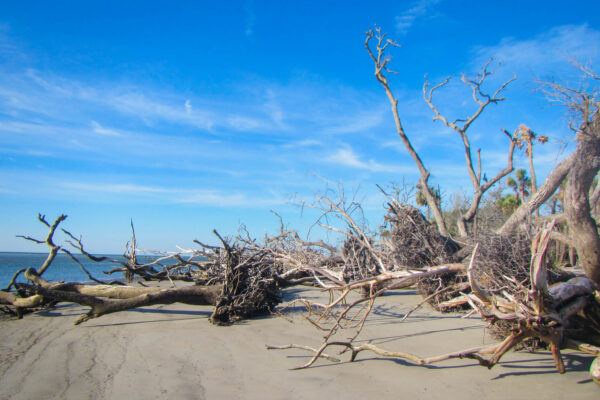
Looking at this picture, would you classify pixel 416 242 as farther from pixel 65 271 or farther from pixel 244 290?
pixel 65 271

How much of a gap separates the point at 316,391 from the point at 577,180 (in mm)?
4754

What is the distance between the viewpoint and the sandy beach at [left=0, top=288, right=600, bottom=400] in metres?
3.36

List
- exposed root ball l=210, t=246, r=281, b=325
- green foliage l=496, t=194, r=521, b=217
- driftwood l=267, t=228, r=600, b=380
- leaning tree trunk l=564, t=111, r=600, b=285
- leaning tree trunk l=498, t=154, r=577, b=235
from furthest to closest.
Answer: green foliage l=496, t=194, r=521, b=217
leaning tree trunk l=498, t=154, r=577, b=235
exposed root ball l=210, t=246, r=281, b=325
leaning tree trunk l=564, t=111, r=600, b=285
driftwood l=267, t=228, r=600, b=380

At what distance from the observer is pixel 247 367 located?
4094 millimetres

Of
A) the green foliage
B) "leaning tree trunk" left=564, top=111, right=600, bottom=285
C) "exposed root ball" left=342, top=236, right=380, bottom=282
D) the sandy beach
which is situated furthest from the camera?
the green foliage

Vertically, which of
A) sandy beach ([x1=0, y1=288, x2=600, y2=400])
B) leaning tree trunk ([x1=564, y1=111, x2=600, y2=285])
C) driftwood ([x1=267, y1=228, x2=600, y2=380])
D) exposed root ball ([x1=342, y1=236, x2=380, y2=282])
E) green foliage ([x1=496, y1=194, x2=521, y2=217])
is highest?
green foliage ([x1=496, y1=194, x2=521, y2=217])

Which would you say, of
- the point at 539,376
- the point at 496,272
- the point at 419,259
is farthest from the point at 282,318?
the point at 539,376

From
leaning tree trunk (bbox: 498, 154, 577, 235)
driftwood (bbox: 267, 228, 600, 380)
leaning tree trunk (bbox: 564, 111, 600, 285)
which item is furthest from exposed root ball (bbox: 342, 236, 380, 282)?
driftwood (bbox: 267, 228, 600, 380)

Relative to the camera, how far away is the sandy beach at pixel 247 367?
3.36 metres

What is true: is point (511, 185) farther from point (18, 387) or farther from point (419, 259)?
point (18, 387)

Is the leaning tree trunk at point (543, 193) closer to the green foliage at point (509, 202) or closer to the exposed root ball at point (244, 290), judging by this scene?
the exposed root ball at point (244, 290)

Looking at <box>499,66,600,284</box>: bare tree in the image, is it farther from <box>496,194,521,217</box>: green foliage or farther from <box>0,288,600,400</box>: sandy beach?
<box>496,194,521,217</box>: green foliage

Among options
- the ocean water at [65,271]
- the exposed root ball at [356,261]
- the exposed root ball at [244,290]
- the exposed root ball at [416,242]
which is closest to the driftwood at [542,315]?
the exposed root ball at [244,290]

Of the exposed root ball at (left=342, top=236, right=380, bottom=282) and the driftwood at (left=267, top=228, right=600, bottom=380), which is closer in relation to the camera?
the driftwood at (left=267, top=228, right=600, bottom=380)
